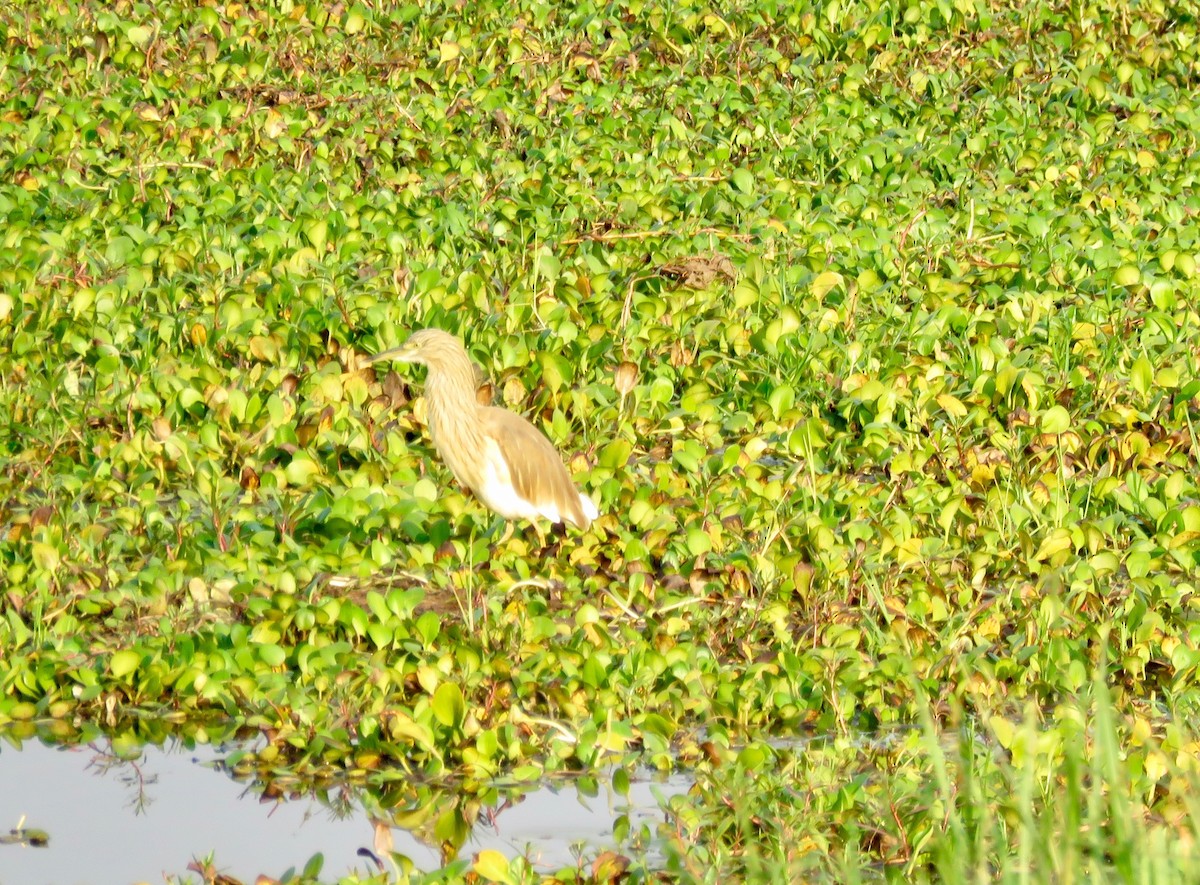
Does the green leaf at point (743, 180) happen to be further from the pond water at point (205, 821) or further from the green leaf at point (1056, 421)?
the pond water at point (205, 821)

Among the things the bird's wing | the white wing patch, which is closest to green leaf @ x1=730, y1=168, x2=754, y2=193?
the bird's wing

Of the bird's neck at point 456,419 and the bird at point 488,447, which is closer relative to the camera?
the bird at point 488,447

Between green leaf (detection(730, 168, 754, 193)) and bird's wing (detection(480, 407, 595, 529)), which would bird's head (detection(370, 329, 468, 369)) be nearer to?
bird's wing (detection(480, 407, 595, 529))

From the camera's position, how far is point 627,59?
1010cm

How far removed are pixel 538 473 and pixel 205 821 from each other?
167 centimetres

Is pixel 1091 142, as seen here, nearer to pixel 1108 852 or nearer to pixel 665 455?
pixel 665 455

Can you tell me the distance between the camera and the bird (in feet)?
18.5

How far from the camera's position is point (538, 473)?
5645 millimetres

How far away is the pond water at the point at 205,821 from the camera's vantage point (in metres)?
4.20

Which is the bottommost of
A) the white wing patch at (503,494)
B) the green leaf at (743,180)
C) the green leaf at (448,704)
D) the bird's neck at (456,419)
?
the green leaf at (448,704)

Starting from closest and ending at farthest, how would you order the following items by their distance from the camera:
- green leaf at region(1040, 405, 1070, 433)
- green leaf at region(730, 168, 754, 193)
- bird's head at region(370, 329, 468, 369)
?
bird's head at region(370, 329, 468, 369) < green leaf at region(1040, 405, 1070, 433) < green leaf at region(730, 168, 754, 193)

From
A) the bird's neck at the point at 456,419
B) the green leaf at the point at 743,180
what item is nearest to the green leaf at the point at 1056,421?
the bird's neck at the point at 456,419

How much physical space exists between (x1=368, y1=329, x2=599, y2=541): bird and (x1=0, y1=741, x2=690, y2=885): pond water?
128 cm

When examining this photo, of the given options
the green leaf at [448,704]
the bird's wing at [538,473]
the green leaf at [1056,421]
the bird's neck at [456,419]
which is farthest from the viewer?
the green leaf at [1056,421]
